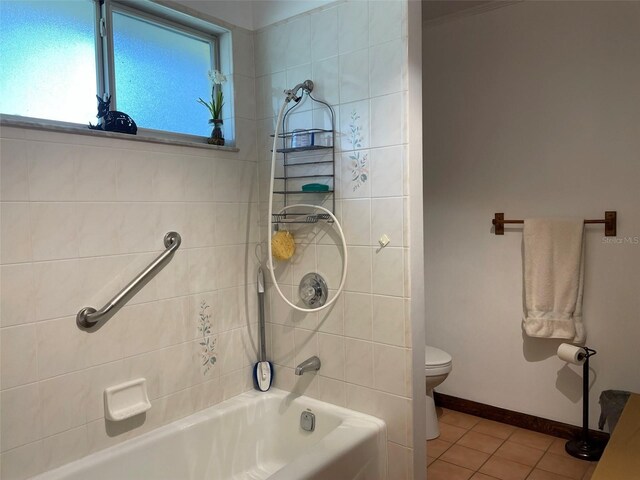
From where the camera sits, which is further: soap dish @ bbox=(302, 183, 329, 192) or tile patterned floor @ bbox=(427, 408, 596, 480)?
tile patterned floor @ bbox=(427, 408, 596, 480)

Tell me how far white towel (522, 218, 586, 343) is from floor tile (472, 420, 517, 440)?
0.64 meters

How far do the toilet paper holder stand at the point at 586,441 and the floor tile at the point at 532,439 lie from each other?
123 millimetres

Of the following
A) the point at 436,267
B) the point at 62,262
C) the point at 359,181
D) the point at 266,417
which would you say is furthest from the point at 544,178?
the point at 62,262

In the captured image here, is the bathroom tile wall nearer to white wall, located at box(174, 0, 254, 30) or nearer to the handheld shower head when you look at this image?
white wall, located at box(174, 0, 254, 30)

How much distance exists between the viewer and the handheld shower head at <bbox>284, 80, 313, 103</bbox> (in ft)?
6.74

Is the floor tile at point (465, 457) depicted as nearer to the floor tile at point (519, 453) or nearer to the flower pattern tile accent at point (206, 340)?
the floor tile at point (519, 453)

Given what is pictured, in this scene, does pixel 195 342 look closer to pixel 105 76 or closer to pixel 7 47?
pixel 105 76

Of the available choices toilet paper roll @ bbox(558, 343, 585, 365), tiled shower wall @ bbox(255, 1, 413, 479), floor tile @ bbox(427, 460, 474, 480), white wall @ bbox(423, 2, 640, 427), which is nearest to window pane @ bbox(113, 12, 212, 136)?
tiled shower wall @ bbox(255, 1, 413, 479)

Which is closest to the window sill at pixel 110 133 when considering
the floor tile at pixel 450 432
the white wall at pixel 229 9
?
the white wall at pixel 229 9

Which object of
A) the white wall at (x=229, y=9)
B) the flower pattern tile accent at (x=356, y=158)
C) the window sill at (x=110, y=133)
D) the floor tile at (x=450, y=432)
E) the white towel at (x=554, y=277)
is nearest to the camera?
the window sill at (x=110, y=133)

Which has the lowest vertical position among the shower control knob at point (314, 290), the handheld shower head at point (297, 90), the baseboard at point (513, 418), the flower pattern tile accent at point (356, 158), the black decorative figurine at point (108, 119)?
the baseboard at point (513, 418)

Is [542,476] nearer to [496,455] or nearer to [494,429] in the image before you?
[496,455]

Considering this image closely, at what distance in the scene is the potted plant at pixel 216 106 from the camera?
7.18 feet

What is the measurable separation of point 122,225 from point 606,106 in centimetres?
247
